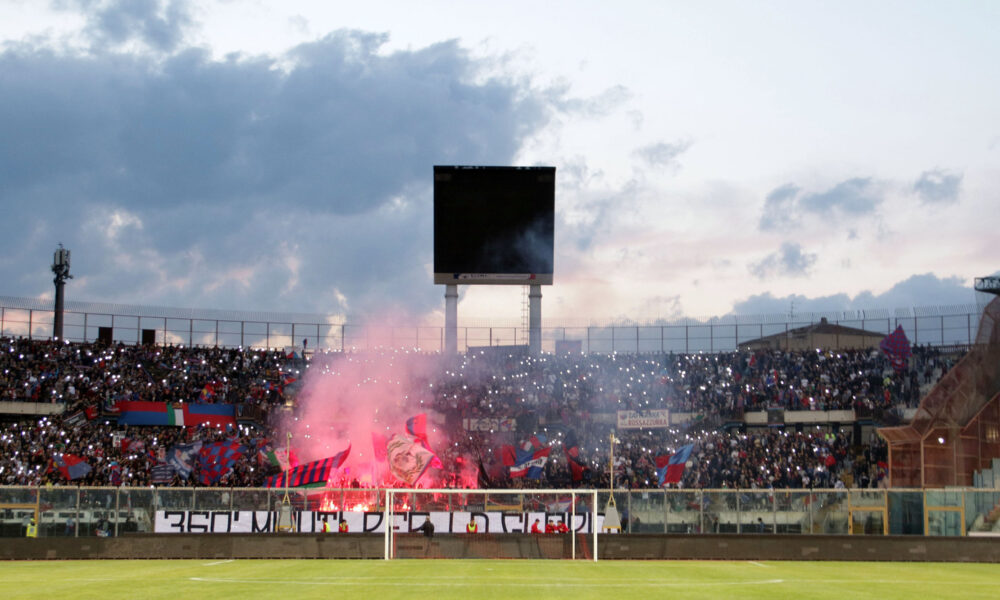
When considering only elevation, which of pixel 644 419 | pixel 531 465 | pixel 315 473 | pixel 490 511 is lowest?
pixel 490 511

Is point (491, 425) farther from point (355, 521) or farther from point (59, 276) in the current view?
point (59, 276)

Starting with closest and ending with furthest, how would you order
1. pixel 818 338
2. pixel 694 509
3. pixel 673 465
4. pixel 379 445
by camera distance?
pixel 694 509 → pixel 673 465 → pixel 379 445 → pixel 818 338

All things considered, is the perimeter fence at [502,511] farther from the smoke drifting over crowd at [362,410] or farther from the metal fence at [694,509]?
the smoke drifting over crowd at [362,410]

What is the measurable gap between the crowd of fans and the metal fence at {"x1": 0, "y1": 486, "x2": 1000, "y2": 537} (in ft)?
44.1

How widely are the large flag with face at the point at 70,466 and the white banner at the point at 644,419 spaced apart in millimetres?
32165

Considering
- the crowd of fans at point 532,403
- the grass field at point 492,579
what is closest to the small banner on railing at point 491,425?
the crowd of fans at point 532,403

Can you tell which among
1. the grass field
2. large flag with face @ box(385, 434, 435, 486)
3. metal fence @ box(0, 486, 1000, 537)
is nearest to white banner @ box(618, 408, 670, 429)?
large flag with face @ box(385, 434, 435, 486)

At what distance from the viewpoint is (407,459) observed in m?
57.5

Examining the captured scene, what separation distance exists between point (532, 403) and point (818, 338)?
37174 millimetres

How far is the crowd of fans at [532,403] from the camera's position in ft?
189

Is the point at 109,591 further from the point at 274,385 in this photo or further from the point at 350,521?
the point at 274,385

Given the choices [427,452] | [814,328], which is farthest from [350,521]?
[814,328]

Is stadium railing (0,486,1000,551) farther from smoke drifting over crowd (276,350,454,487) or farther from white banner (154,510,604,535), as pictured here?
smoke drifting over crowd (276,350,454,487)

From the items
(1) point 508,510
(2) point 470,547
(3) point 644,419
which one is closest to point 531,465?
(3) point 644,419
